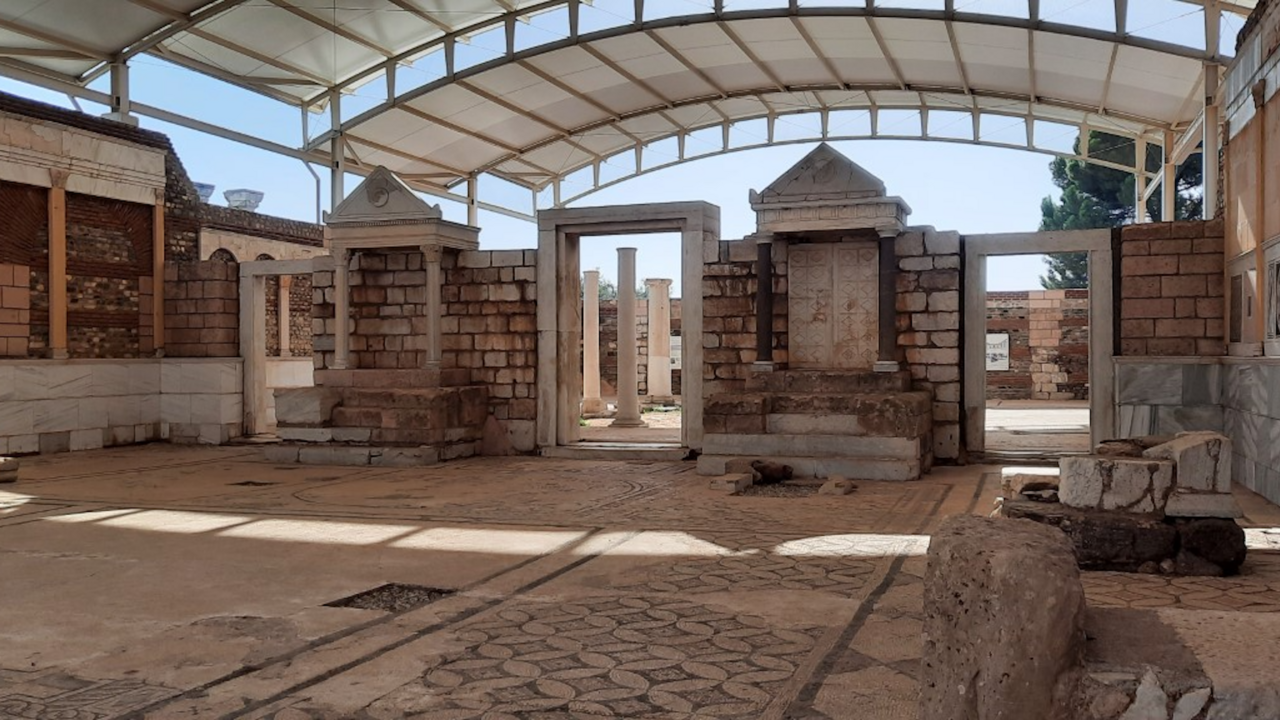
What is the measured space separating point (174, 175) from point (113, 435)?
472cm

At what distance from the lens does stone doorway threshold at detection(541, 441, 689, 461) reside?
1312cm

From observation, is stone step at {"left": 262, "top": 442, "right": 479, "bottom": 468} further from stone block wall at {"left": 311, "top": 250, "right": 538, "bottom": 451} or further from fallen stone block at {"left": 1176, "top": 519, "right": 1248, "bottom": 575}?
fallen stone block at {"left": 1176, "top": 519, "right": 1248, "bottom": 575}

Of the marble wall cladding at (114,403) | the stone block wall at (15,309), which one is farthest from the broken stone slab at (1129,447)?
the stone block wall at (15,309)

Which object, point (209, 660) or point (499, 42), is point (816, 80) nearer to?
point (499, 42)

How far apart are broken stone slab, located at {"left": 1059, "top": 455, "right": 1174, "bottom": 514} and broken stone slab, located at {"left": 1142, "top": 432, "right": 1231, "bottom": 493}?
8 cm

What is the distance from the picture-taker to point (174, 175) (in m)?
16.8

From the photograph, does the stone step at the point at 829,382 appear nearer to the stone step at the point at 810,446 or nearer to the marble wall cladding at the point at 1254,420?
the stone step at the point at 810,446

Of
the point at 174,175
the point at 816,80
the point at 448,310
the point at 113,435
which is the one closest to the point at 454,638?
the point at 448,310

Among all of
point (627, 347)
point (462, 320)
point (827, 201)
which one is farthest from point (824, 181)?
point (627, 347)

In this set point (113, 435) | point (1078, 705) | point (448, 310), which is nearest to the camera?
point (1078, 705)

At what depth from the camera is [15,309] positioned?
46.0ft

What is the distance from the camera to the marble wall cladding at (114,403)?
1391 centimetres

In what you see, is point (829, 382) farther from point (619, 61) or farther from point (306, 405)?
point (619, 61)

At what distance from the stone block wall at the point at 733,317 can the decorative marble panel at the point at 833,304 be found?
21 centimetres
